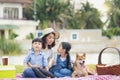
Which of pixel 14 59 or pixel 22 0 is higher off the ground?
pixel 22 0

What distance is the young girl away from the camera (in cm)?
602

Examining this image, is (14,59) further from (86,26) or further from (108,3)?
(108,3)

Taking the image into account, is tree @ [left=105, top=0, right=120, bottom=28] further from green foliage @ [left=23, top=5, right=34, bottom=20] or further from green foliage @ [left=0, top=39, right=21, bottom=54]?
green foliage @ [left=0, top=39, right=21, bottom=54]

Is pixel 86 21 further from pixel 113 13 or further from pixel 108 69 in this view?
pixel 108 69

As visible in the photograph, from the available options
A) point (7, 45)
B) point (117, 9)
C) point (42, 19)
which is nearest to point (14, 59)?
point (7, 45)

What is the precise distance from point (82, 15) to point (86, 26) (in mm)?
1023

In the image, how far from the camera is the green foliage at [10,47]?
86.7 ft

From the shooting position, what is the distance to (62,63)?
6.18 m

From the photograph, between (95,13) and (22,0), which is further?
(95,13)

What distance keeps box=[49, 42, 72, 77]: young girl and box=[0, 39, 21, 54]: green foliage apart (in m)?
20.3

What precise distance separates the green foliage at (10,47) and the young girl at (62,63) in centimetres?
2033

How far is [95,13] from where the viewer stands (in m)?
40.7

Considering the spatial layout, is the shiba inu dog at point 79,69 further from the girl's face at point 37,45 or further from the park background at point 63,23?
the park background at point 63,23

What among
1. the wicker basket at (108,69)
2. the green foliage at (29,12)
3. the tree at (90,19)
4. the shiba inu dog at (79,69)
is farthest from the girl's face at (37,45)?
the green foliage at (29,12)
